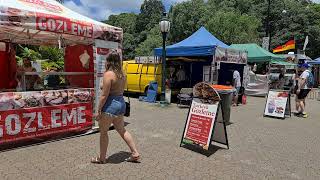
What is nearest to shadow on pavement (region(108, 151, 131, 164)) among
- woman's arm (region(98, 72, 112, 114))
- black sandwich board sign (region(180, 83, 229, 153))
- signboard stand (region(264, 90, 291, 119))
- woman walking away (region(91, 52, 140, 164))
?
woman walking away (region(91, 52, 140, 164))

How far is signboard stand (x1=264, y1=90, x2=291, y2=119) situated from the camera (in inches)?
420

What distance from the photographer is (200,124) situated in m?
6.33

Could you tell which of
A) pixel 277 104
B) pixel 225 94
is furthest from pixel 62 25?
pixel 277 104

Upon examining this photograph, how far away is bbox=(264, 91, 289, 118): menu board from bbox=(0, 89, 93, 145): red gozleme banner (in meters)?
6.13

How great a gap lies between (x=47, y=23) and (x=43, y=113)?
179 centimetres

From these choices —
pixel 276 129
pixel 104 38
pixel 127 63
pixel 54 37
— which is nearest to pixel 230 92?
pixel 276 129

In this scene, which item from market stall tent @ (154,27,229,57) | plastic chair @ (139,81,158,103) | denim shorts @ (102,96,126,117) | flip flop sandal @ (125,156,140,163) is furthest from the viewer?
plastic chair @ (139,81,158,103)

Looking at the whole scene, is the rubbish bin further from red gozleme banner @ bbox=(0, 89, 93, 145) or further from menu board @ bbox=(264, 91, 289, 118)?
red gozleme banner @ bbox=(0, 89, 93, 145)

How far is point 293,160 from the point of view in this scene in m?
6.04

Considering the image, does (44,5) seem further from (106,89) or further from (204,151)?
(204,151)

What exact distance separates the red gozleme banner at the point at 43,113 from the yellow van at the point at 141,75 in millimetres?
7021

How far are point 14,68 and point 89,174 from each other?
18.3ft

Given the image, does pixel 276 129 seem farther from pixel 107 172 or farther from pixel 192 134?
pixel 107 172

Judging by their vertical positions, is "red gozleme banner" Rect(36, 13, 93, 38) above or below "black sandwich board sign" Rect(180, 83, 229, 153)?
above
